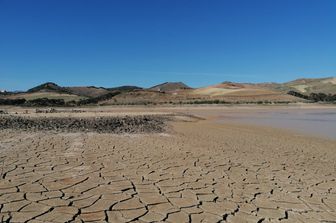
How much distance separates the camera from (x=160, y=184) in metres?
6.08

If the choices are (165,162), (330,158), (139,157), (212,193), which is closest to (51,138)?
(139,157)

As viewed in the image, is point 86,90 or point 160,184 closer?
point 160,184

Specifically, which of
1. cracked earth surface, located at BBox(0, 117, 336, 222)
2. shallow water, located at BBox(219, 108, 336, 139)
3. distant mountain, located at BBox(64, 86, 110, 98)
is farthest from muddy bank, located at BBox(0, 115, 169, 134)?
distant mountain, located at BBox(64, 86, 110, 98)

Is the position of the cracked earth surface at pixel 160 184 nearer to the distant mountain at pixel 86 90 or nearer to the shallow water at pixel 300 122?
the shallow water at pixel 300 122

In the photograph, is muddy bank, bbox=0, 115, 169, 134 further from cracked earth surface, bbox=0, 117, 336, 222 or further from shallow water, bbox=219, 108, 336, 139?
shallow water, bbox=219, 108, 336, 139

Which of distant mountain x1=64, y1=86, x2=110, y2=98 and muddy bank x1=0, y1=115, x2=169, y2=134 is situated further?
distant mountain x1=64, y1=86, x2=110, y2=98

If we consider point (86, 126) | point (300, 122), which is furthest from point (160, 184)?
point (300, 122)

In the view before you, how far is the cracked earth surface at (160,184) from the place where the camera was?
4750 millimetres

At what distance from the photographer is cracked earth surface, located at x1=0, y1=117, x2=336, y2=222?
475cm

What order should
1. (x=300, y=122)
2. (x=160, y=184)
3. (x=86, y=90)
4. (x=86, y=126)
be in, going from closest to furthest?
(x=160, y=184) → (x=86, y=126) → (x=300, y=122) → (x=86, y=90)

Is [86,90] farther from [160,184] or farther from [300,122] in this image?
[160,184]

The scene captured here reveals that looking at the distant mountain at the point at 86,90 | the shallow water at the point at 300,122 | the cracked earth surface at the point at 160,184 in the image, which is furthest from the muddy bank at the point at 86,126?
the distant mountain at the point at 86,90

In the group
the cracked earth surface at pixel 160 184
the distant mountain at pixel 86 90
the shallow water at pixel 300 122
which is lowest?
the shallow water at pixel 300 122

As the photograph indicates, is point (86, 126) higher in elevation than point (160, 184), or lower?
higher
